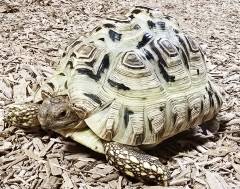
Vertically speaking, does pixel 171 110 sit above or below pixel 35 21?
above

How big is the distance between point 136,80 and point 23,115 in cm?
80

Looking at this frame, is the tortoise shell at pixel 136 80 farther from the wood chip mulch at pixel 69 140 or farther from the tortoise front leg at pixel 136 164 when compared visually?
the wood chip mulch at pixel 69 140

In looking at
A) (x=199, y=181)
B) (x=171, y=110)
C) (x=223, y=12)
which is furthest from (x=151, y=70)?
(x=223, y=12)

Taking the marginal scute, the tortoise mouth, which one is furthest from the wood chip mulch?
the marginal scute

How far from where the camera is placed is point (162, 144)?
305 cm

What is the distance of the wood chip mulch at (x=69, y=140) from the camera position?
8.87ft

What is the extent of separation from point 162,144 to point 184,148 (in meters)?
0.15

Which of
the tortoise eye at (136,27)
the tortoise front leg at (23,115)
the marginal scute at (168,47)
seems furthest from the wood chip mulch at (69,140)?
the tortoise eye at (136,27)

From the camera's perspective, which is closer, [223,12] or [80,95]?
[80,95]

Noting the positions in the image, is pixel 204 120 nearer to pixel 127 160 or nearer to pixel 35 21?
pixel 127 160

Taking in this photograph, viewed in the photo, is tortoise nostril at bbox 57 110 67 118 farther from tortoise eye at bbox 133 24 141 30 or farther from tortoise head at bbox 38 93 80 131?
tortoise eye at bbox 133 24 141 30

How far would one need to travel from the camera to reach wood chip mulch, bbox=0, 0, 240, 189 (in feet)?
8.87

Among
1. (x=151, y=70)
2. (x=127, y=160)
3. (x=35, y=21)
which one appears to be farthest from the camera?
(x=35, y=21)

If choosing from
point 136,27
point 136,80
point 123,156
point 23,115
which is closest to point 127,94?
point 136,80
